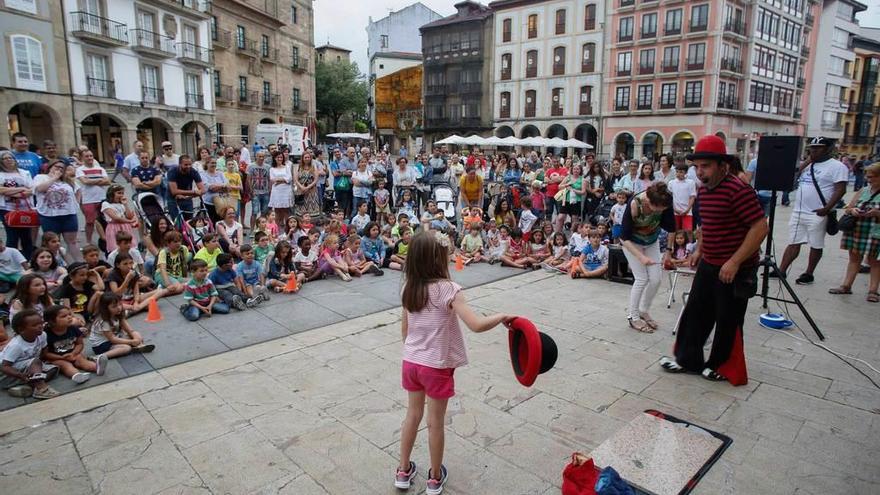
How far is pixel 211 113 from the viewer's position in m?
32.3

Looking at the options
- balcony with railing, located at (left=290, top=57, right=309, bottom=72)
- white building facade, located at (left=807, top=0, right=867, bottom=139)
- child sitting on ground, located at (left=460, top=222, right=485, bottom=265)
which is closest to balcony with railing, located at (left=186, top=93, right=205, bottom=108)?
balcony with railing, located at (left=290, top=57, right=309, bottom=72)

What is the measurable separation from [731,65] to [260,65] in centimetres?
3296

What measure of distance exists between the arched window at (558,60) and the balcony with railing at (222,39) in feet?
77.8

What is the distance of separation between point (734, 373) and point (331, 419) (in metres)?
3.15

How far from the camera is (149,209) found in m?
7.65

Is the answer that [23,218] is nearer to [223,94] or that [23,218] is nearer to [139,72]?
[139,72]

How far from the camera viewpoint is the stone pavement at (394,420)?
2977 millimetres

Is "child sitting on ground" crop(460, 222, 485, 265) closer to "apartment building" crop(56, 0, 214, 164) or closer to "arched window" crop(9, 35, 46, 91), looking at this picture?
"apartment building" crop(56, 0, 214, 164)

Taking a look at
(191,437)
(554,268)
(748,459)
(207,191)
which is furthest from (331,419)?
(207,191)

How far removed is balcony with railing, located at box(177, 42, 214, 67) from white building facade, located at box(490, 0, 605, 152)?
22809mm

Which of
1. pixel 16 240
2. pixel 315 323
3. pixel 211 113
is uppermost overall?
pixel 211 113

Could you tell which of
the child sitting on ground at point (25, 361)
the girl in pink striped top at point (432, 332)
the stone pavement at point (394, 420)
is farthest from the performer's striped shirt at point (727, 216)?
the child sitting on ground at point (25, 361)

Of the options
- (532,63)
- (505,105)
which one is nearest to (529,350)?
(532,63)

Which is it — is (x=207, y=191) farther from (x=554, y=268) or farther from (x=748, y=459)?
(x=748, y=459)
